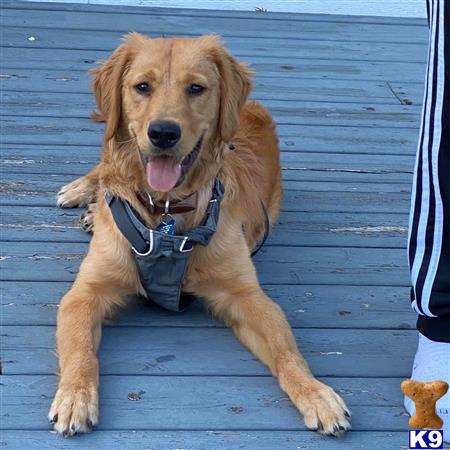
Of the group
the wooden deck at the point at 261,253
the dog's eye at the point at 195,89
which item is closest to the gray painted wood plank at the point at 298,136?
the wooden deck at the point at 261,253

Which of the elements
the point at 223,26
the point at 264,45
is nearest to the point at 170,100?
the point at 264,45

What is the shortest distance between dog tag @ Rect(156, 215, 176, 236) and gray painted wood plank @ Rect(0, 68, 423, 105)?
218 cm

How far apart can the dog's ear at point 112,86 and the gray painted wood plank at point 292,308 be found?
0.61 m

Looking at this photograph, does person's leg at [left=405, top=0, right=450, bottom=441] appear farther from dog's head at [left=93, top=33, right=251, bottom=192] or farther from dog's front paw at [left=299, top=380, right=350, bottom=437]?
dog's head at [left=93, top=33, right=251, bottom=192]


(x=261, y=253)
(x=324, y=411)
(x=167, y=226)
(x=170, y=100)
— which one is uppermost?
(x=170, y=100)

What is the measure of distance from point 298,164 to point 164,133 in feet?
5.57

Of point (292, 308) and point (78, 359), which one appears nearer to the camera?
point (78, 359)

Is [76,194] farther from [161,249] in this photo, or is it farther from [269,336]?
[269,336]

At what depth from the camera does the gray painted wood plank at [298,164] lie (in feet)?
14.2

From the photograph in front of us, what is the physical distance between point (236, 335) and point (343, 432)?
0.62 meters

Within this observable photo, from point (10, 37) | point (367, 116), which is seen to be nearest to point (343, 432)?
point (367, 116)

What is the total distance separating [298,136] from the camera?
4.91 meters

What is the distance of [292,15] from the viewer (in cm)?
688

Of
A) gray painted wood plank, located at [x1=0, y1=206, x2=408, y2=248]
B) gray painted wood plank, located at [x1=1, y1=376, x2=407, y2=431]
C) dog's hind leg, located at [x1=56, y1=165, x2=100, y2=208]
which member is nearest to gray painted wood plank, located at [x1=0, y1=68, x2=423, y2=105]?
dog's hind leg, located at [x1=56, y1=165, x2=100, y2=208]
